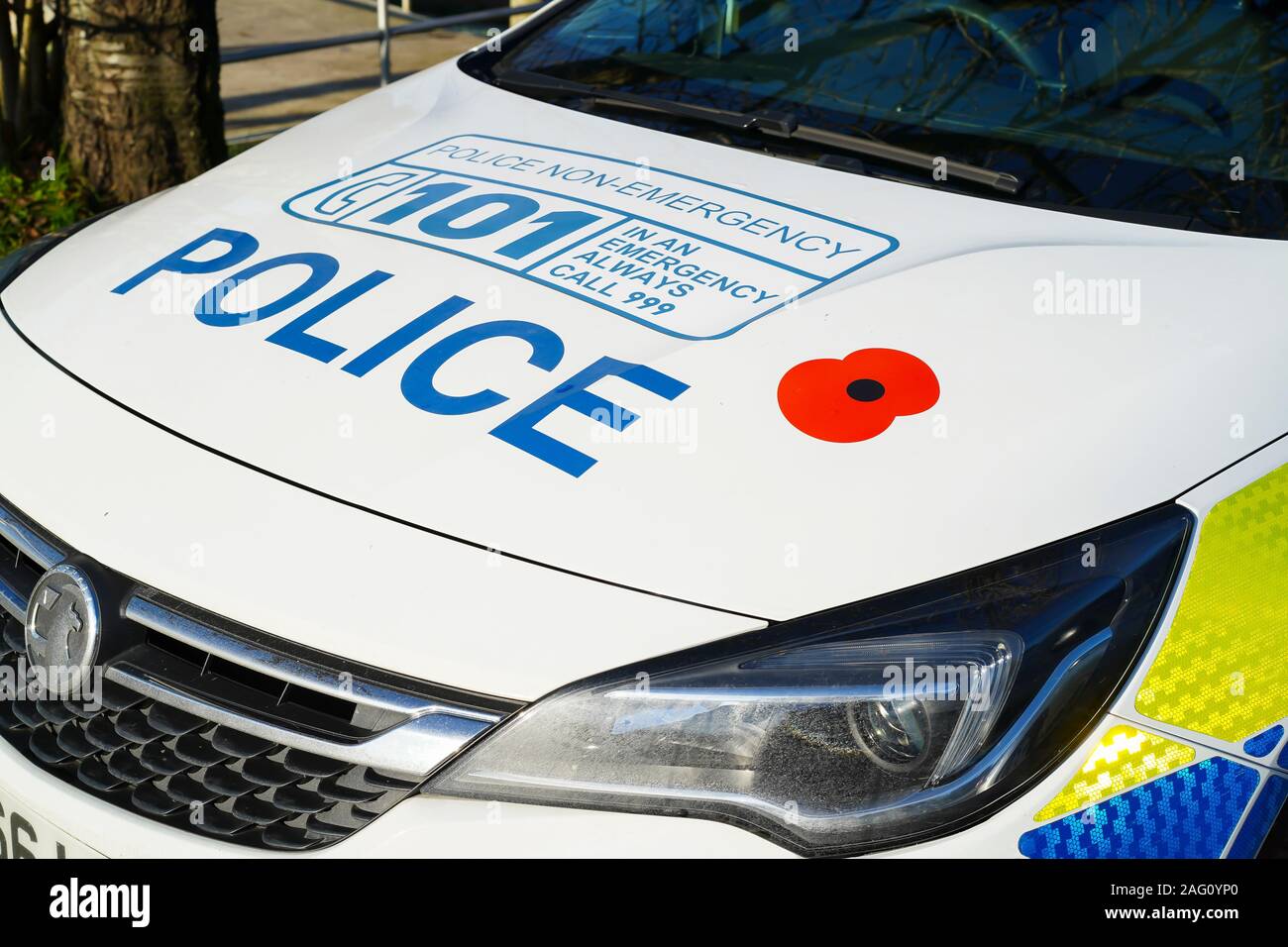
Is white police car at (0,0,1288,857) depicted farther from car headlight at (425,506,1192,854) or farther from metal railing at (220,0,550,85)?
metal railing at (220,0,550,85)

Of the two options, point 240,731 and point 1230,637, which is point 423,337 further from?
point 1230,637

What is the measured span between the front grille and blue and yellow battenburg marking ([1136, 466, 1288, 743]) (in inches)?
28.0

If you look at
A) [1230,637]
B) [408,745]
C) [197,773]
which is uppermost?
[1230,637]

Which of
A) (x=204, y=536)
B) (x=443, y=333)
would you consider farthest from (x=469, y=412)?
(x=204, y=536)

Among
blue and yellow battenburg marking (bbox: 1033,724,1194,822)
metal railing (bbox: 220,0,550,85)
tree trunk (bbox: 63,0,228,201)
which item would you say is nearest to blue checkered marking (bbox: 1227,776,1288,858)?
blue and yellow battenburg marking (bbox: 1033,724,1194,822)

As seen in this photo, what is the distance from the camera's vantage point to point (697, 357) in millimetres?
1800

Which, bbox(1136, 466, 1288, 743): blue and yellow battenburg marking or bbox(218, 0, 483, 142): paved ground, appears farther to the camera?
bbox(218, 0, 483, 142): paved ground

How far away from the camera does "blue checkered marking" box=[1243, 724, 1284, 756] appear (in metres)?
1.50

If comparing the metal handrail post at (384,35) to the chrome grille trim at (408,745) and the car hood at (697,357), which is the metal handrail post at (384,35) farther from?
the chrome grille trim at (408,745)

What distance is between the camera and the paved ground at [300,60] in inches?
260

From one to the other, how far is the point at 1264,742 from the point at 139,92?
386 centimetres

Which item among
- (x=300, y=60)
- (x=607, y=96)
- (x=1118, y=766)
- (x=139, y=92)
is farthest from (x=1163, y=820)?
→ (x=300, y=60)
